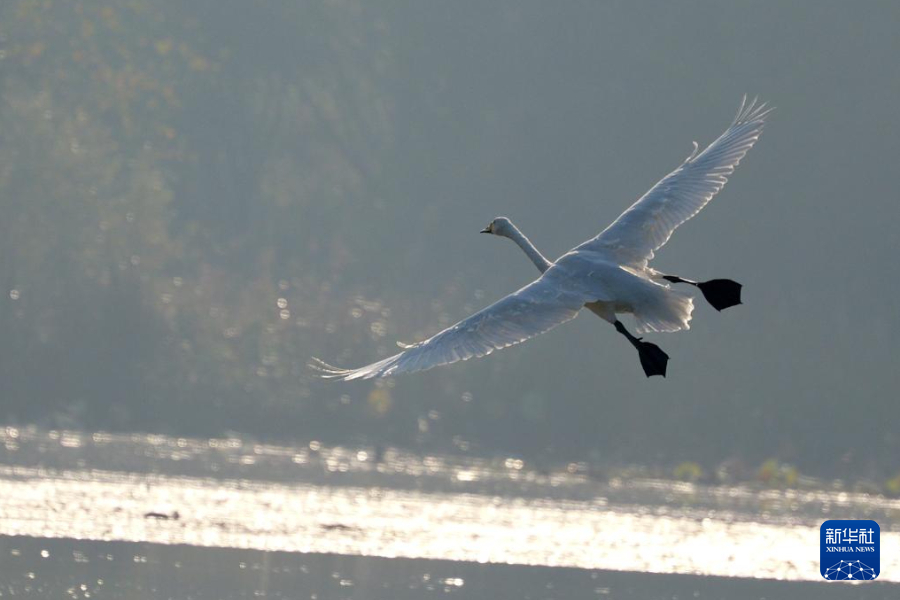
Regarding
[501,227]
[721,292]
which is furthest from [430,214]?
[721,292]

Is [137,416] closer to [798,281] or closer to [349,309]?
[349,309]

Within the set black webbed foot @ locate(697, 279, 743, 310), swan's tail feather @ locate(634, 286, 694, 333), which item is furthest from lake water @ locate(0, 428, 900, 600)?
swan's tail feather @ locate(634, 286, 694, 333)

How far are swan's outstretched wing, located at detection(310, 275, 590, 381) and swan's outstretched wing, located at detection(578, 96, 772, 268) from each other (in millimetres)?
1018

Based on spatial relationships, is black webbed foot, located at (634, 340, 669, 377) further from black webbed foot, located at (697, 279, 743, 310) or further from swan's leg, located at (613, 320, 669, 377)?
black webbed foot, located at (697, 279, 743, 310)

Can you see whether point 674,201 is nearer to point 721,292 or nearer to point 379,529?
point 721,292

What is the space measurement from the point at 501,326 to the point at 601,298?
2.08 feet

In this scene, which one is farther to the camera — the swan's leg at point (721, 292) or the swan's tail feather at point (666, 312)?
the swan's leg at point (721, 292)

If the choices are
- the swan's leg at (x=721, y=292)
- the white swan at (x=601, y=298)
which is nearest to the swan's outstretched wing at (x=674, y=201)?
the white swan at (x=601, y=298)

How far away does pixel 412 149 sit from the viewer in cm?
4947

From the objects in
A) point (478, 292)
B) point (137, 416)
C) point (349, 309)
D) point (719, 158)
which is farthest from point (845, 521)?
point (478, 292)

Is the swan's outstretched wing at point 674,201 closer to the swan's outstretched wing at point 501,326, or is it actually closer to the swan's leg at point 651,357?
the swan's leg at point 651,357

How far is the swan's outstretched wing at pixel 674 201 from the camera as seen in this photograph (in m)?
12.4

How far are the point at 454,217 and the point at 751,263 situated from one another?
7930mm

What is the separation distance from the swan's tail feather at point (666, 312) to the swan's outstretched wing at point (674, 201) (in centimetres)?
91
